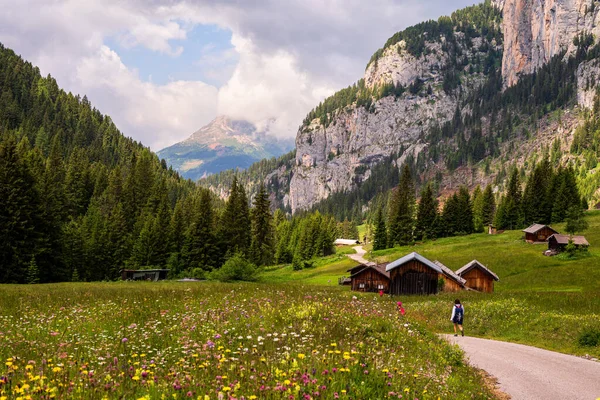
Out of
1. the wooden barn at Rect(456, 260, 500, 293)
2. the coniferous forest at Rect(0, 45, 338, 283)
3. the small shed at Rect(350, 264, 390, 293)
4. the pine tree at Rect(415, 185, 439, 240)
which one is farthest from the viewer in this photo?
the pine tree at Rect(415, 185, 439, 240)

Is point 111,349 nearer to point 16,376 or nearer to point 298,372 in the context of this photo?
point 16,376

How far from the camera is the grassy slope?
24359 millimetres

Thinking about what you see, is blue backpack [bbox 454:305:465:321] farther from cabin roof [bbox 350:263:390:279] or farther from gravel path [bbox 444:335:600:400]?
cabin roof [bbox 350:263:390:279]

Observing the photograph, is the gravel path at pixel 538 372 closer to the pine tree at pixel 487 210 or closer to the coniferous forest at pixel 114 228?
the coniferous forest at pixel 114 228

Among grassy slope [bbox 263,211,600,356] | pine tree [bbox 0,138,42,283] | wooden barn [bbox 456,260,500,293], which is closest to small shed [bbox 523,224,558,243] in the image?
grassy slope [bbox 263,211,600,356]

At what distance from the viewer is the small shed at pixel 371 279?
186 feet

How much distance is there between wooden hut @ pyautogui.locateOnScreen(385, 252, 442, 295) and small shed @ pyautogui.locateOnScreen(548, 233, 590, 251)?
33.9m

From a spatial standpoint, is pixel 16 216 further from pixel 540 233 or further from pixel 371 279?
pixel 540 233

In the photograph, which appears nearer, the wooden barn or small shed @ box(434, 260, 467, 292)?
small shed @ box(434, 260, 467, 292)

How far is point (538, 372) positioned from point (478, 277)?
48.0m

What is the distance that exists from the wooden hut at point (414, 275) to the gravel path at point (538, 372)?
33966mm

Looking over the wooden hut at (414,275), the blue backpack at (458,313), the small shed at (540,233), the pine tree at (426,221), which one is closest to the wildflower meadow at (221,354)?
the blue backpack at (458,313)

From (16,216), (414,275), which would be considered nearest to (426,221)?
(414,275)

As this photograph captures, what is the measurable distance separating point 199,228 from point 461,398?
67.4 metres
